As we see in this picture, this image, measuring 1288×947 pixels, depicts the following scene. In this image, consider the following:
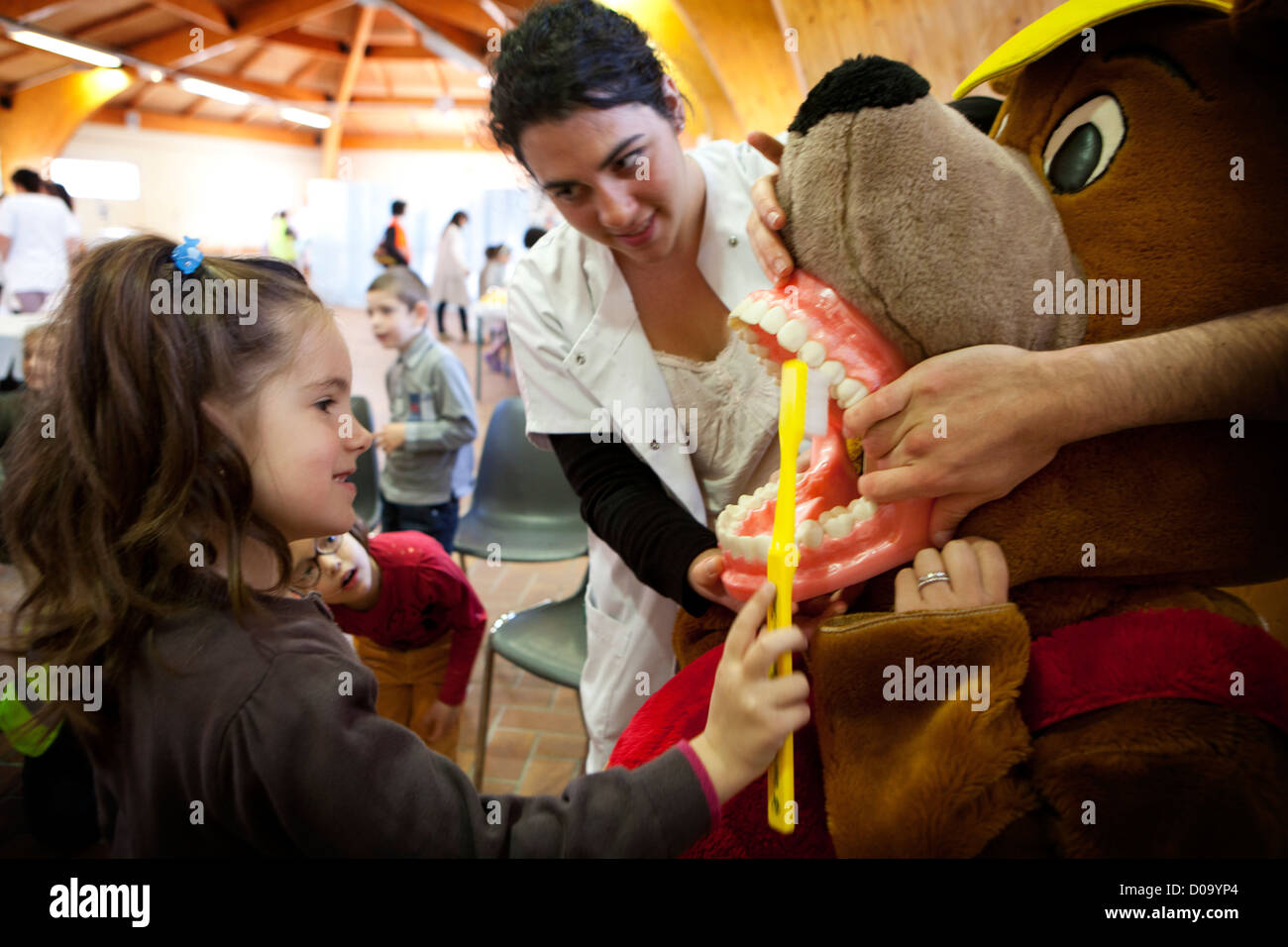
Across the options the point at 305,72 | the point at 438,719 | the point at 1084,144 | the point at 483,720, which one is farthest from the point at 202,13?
the point at 1084,144

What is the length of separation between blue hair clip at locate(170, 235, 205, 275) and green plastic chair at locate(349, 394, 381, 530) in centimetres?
209

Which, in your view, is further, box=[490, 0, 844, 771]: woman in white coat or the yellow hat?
box=[490, 0, 844, 771]: woman in white coat

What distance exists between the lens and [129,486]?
800 mm

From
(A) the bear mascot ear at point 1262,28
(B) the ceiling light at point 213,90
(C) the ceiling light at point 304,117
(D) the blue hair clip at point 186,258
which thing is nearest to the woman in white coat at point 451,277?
(B) the ceiling light at point 213,90

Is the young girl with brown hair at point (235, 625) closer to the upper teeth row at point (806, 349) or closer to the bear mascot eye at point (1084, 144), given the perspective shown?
the upper teeth row at point (806, 349)

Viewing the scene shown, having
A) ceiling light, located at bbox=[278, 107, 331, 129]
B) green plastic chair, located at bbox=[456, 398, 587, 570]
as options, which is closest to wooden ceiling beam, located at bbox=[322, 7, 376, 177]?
ceiling light, located at bbox=[278, 107, 331, 129]

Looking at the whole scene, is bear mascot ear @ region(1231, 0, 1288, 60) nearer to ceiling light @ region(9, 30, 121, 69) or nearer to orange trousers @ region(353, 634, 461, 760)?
orange trousers @ region(353, 634, 461, 760)

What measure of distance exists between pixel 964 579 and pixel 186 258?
0.82 m

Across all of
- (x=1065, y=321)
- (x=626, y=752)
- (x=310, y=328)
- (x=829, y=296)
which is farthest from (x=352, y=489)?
(x=1065, y=321)

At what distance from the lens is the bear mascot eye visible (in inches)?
25.2

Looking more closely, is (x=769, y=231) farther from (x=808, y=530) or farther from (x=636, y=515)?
(x=636, y=515)

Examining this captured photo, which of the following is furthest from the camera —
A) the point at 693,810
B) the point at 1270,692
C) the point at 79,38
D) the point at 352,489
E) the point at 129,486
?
the point at 79,38
